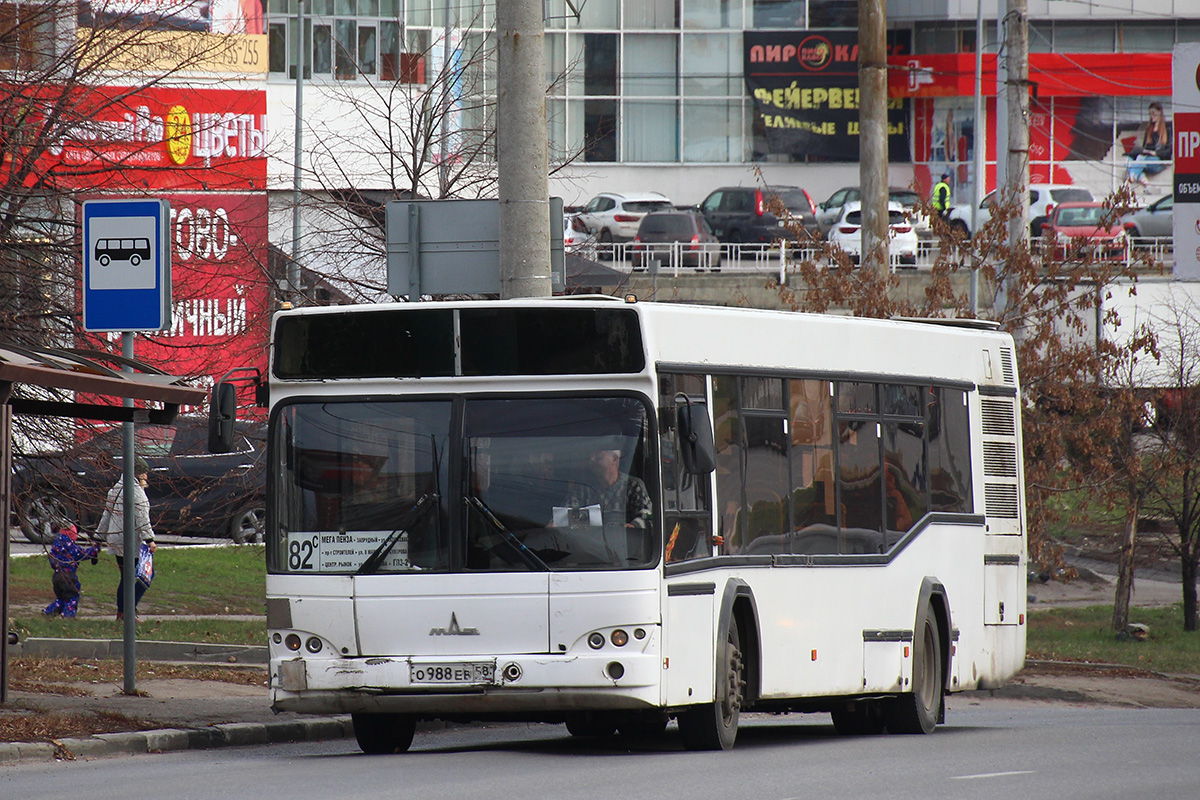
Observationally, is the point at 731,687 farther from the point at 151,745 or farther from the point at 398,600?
the point at 151,745

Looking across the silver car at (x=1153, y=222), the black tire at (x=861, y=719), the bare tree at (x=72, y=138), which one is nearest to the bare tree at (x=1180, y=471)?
the black tire at (x=861, y=719)

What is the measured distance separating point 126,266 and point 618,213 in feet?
148

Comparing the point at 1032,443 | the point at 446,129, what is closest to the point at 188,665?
the point at 446,129

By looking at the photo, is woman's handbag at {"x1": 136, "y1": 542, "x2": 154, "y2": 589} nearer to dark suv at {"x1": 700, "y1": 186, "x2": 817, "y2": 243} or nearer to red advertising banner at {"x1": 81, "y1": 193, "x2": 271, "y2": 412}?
red advertising banner at {"x1": 81, "y1": 193, "x2": 271, "y2": 412}

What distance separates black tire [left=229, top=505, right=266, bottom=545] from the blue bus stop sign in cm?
1497

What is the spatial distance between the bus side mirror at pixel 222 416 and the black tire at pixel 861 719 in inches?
214

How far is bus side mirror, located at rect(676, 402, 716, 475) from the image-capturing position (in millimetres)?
9953

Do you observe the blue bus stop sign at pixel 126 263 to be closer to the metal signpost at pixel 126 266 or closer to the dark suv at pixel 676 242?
the metal signpost at pixel 126 266

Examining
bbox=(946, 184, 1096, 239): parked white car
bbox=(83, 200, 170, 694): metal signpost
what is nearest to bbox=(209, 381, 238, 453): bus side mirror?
bbox=(83, 200, 170, 694): metal signpost

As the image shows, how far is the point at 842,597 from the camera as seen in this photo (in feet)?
39.7

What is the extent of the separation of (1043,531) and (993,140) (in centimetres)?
4952

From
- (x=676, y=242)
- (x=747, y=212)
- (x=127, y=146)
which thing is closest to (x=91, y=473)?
(x=127, y=146)

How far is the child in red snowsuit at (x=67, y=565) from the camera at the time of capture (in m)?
16.7

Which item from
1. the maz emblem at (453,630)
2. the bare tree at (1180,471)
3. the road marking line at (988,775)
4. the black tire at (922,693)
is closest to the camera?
the road marking line at (988,775)
